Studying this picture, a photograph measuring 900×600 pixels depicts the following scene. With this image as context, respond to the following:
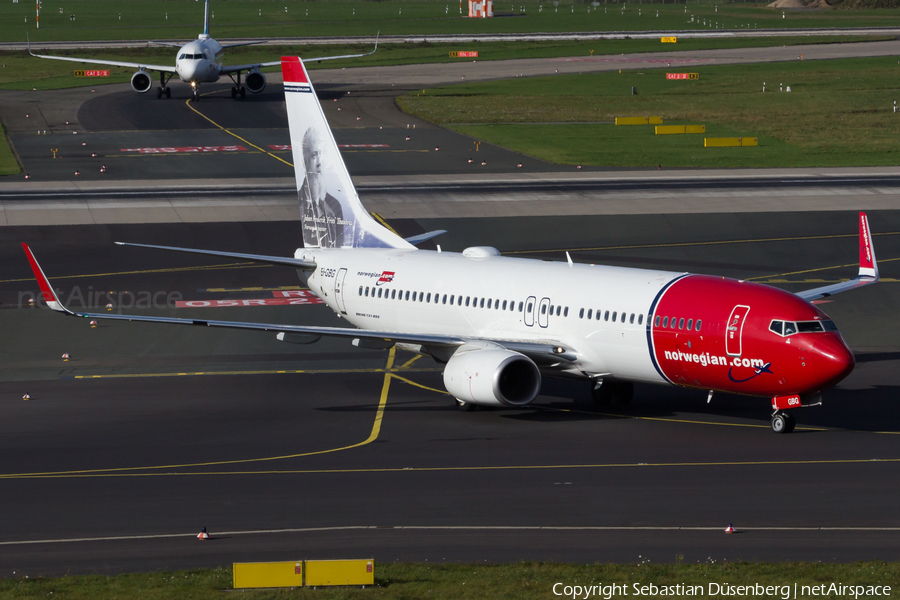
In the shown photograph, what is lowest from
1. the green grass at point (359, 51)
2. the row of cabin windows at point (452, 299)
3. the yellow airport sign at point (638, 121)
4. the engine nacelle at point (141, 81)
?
the row of cabin windows at point (452, 299)

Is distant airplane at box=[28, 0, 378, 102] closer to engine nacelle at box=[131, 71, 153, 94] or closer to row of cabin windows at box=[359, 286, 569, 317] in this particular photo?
engine nacelle at box=[131, 71, 153, 94]

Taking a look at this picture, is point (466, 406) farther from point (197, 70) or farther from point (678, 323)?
point (197, 70)

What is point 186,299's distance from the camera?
49438 mm

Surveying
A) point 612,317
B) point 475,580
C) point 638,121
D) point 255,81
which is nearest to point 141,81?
point 255,81

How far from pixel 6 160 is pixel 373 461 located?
62.1m

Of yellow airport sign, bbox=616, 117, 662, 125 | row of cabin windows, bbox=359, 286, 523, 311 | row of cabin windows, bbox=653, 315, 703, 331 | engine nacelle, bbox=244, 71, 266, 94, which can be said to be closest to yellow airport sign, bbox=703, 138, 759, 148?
yellow airport sign, bbox=616, 117, 662, 125

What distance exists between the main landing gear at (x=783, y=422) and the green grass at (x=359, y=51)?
110 m

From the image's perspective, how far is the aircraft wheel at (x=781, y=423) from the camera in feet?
105

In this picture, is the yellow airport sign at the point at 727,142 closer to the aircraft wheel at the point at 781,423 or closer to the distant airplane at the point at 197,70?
the distant airplane at the point at 197,70

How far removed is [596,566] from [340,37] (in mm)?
178570

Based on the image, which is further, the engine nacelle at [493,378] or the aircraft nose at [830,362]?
the engine nacelle at [493,378]

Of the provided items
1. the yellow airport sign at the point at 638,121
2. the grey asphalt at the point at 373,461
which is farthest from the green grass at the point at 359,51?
the grey asphalt at the point at 373,461

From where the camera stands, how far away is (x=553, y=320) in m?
34.6

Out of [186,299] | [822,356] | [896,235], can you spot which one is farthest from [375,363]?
[896,235]
